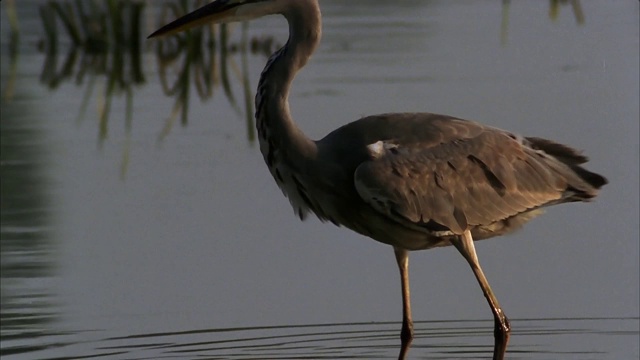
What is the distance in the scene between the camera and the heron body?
26.7ft

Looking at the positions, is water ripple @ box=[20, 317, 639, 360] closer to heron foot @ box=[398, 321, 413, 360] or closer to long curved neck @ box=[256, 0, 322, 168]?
heron foot @ box=[398, 321, 413, 360]

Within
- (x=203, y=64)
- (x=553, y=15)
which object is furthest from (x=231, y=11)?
(x=553, y=15)

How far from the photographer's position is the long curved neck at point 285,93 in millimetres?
8133

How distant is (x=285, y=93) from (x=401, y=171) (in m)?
0.68

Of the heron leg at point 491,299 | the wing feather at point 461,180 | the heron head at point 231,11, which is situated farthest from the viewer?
the heron leg at point 491,299

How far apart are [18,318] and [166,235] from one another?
1.69 metres

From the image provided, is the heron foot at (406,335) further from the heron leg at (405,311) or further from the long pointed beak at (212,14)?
the long pointed beak at (212,14)

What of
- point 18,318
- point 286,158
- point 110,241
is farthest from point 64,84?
point 286,158

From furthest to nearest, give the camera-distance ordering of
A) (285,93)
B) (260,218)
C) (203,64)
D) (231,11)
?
1. (203,64)
2. (260,218)
3. (231,11)
4. (285,93)

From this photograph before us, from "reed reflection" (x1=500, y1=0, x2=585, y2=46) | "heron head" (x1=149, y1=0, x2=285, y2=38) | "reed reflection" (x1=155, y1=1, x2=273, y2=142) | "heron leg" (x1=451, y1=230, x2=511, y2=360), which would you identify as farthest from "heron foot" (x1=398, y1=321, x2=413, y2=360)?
"reed reflection" (x1=500, y1=0, x2=585, y2=46)

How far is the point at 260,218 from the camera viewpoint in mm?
10789

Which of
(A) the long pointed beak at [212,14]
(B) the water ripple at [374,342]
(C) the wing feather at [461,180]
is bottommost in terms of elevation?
(B) the water ripple at [374,342]

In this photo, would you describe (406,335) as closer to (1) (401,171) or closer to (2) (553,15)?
(1) (401,171)

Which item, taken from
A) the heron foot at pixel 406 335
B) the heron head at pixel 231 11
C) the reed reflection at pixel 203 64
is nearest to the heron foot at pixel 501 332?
the heron foot at pixel 406 335
